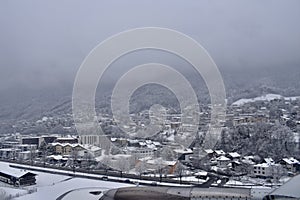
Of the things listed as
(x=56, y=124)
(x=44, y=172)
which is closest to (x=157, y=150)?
(x=44, y=172)

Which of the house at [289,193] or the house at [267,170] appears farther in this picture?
the house at [267,170]

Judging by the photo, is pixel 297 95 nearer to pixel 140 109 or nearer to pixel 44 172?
pixel 140 109

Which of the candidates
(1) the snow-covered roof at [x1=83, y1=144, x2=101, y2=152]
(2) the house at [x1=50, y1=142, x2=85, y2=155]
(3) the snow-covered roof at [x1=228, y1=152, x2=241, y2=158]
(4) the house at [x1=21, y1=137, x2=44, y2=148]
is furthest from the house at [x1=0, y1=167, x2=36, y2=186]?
(4) the house at [x1=21, y1=137, x2=44, y2=148]

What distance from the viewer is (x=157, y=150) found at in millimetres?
7980

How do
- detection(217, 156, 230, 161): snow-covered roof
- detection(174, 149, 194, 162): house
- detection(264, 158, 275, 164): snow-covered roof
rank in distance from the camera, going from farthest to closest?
detection(217, 156, 230, 161): snow-covered roof, detection(174, 149, 194, 162): house, detection(264, 158, 275, 164): snow-covered roof

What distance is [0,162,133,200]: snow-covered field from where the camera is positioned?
4211mm

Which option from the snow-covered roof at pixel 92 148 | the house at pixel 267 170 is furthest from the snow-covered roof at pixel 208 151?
the snow-covered roof at pixel 92 148

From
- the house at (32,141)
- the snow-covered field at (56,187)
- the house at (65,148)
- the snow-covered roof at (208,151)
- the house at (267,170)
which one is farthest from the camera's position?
the house at (32,141)

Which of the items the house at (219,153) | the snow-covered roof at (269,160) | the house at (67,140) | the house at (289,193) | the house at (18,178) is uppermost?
the house at (289,193)

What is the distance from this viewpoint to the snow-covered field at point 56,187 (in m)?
4.21

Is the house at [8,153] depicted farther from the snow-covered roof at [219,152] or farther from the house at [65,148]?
the snow-covered roof at [219,152]

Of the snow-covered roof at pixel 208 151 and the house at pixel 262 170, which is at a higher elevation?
the snow-covered roof at pixel 208 151

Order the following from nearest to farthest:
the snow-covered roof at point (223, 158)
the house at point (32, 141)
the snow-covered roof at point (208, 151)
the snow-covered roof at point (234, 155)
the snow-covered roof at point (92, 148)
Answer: the snow-covered roof at point (223, 158) < the snow-covered roof at point (234, 155) < the snow-covered roof at point (208, 151) < the snow-covered roof at point (92, 148) < the house at point (32, 141)

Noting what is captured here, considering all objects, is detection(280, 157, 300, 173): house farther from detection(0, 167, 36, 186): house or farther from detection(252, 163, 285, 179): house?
detection(0, 167, 36, 186): house
